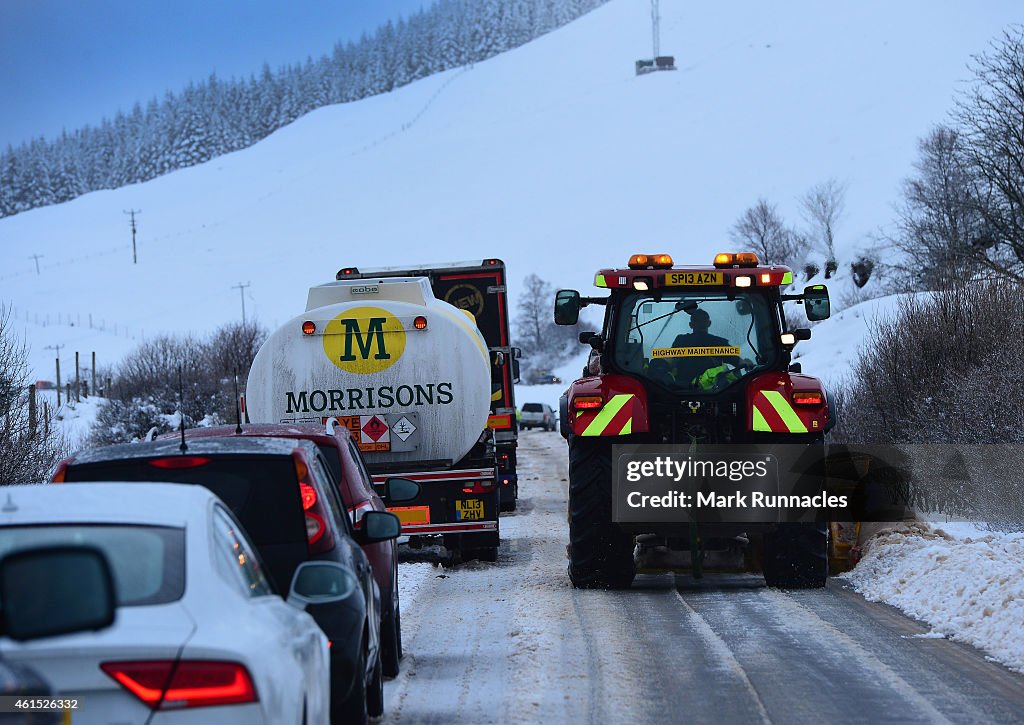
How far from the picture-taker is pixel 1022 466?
15.2 m

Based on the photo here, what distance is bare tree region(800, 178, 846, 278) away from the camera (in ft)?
319

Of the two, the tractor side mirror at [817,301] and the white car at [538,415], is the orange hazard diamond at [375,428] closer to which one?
the tractor side mirror at [817,301]

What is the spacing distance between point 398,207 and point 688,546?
124 metres

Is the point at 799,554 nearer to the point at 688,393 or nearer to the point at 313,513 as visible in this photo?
the point at 688,393

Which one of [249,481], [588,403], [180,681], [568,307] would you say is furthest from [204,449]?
[588,403]

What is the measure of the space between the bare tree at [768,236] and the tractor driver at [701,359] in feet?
238

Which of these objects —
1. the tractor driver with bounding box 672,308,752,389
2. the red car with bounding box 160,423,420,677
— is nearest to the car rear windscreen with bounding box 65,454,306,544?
the red car with bounding box 160,423,420,677

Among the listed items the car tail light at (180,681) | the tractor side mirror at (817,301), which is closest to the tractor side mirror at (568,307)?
the tractor side mirror at (817,301)

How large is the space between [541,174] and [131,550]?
13835cm

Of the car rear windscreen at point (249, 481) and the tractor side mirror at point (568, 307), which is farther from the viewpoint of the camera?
the tractor side mirror at point (568, 307)

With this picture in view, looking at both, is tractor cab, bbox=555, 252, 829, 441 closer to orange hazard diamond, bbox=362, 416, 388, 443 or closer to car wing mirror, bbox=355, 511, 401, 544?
orange hazard diamond, bbox=362, 416, 388, 443

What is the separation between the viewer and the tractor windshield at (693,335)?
475 inches

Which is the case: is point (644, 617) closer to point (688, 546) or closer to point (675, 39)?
Result: point (688, 546)

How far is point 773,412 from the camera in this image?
456 inches
